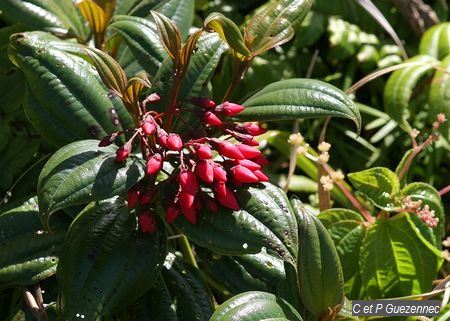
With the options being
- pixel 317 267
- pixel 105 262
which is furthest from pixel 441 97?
pixel 105 262

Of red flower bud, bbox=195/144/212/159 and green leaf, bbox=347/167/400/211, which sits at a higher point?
red flower bud, bbox=195/144/212/159

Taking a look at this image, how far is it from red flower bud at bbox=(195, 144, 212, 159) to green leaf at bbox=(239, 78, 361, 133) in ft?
0.72

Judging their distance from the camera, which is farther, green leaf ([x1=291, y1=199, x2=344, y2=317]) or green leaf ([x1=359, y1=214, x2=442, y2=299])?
green leaf ([x1=359, y1=214, x2=442, y2=299])

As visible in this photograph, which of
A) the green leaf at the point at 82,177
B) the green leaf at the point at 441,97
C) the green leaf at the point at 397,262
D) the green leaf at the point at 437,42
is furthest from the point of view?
the green leaf at the point at 437,42

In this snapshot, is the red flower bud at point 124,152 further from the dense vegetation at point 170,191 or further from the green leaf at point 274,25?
the green leaf at point 274,25

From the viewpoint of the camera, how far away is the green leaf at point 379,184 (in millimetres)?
1713

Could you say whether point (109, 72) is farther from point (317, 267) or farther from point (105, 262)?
point (317, 267)

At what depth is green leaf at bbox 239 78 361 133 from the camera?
138 centimetres

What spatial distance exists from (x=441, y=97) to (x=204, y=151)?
3.41ft

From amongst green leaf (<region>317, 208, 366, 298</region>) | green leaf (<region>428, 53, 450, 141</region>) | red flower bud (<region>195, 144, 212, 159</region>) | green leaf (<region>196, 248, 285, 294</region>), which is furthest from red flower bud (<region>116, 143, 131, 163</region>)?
green leaf (<region>428, 53, 450, 141</region>)

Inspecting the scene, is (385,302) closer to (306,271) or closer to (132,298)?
(306,271)

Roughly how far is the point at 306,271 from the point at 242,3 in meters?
1.29

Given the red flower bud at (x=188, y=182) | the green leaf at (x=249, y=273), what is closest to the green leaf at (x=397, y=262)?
the green leaf at (x=249, y=273)

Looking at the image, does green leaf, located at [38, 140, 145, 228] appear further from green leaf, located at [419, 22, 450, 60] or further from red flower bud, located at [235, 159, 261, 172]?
green leaf, located at [419, 22, 450, 60]
